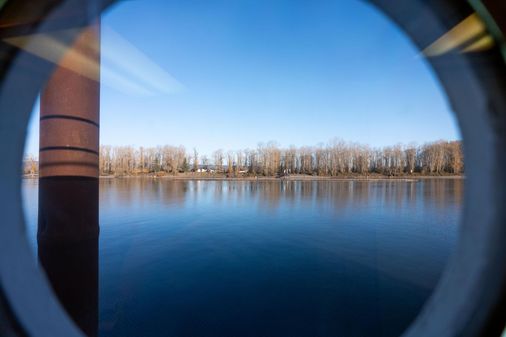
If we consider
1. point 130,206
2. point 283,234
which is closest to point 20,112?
point 283,234

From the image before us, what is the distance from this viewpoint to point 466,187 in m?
1.05

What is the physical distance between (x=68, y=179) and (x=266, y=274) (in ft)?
13.8

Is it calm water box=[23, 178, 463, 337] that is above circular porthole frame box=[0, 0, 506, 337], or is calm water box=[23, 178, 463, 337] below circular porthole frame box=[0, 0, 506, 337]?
below

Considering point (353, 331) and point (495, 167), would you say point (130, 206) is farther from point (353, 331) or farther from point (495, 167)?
point (495, 167)

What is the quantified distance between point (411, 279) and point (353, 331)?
213 cm

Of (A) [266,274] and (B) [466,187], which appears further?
(A) [266,274]

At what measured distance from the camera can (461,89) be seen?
972 mm

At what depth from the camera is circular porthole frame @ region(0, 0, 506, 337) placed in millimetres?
881

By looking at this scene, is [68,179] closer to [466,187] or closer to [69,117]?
[69,117]

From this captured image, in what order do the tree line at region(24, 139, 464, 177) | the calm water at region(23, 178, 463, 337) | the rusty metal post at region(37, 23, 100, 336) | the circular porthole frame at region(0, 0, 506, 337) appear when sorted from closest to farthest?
the circular porthole frame at region(0, 0, 506, 337), the rusty metal post at region(37, 23, 100, 336), the calm water at region(23, 178, 463, 337), the tree line at region(24, 139, 464, 177)

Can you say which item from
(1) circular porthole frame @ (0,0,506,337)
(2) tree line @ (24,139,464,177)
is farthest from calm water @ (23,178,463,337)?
(2) tree line @ (24,139,464,177)

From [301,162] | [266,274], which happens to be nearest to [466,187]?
[266,274]

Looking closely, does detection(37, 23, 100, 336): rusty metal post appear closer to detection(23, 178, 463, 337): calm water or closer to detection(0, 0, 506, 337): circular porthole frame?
detection(23, 178, 463, 337): calm water

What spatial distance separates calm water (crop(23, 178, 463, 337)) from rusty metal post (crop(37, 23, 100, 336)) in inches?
12.9
